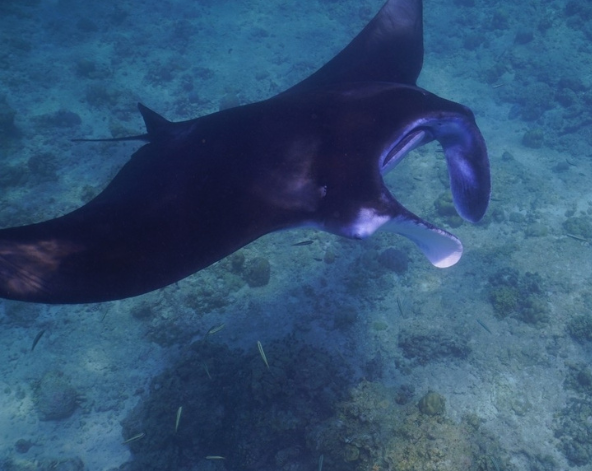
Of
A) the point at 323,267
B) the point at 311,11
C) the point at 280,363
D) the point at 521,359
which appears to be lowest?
the point at 521,359

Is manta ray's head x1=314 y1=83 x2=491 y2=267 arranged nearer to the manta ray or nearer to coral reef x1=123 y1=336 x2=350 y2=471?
the manta ray

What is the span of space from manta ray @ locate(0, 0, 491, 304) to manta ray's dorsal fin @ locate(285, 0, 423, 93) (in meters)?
1.56

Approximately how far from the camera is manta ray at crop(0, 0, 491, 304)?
8.23 ft

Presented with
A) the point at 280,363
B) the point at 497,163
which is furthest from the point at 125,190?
the point at 497,163

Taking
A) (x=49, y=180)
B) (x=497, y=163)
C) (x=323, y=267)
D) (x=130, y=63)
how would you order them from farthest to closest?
(x=130, y=63) < (x=497, y=163) < (x=49, y=180) < (x=323, y=267)

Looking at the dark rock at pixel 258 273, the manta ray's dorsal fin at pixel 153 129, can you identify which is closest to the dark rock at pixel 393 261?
the dark rock at pixel 258 273

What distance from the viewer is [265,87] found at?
17.0 m

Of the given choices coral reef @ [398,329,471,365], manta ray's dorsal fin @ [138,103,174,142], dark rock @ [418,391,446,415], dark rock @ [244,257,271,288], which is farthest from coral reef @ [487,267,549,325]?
manta ray's dorsal fin @ [138,103,174,142]

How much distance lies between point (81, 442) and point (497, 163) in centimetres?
1538

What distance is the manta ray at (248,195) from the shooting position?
2.51 meters

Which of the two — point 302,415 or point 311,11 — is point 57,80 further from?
point 302,415

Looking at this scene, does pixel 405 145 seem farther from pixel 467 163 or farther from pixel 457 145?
pixel 467 163

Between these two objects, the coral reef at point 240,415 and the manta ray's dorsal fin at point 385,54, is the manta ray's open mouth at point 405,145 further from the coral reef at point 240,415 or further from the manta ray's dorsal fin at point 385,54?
the coral reef at point 240,415

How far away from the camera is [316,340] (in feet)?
25.0
